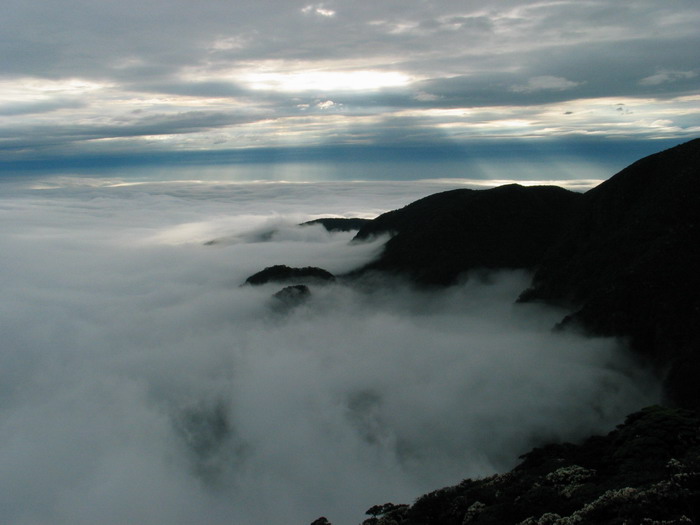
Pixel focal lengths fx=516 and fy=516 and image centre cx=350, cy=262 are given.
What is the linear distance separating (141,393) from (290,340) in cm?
4373

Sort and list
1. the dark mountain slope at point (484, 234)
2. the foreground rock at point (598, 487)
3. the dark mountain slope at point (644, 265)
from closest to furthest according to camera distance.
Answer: the foreground rock at point (598, 487)
the dark mountain slope at point (644, 265)
the dark mountain slope at point (484, 234)

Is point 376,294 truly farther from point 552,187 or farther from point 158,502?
point 158,502

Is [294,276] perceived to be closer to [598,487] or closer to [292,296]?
[292,296]

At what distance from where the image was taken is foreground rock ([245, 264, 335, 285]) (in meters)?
179

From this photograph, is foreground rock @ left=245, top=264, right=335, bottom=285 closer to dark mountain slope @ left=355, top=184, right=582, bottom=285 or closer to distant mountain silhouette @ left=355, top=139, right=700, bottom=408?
distant mountain silhouette @ left=355, top=139, right=700, bottom=408

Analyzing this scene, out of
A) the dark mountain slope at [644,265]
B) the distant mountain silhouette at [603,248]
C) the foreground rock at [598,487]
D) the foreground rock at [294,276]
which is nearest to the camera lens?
the foreground rock at [598,487]

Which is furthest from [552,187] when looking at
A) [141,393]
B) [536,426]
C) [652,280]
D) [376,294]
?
[141,393]

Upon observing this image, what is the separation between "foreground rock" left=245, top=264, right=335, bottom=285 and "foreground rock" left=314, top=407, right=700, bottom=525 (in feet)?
439

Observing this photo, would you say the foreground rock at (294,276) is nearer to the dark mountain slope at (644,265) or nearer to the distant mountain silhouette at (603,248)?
the distant mountain silhouette at (603,248)

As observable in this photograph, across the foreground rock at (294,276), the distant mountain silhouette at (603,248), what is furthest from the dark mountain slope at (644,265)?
the foreground rock at (294,276)

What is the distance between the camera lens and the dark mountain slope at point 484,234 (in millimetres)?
144750

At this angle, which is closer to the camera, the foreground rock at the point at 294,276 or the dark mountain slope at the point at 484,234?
the dark mountain slope at the point at 484,234

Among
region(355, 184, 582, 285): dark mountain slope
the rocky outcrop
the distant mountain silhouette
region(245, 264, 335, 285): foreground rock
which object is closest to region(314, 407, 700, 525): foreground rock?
the distant mountain silhouette

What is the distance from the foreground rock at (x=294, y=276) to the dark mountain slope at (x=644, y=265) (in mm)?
77988
